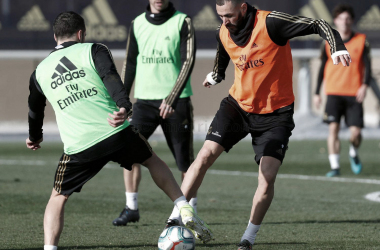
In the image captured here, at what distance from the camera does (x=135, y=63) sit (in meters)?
7.42

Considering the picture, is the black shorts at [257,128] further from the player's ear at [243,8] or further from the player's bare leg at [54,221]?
the player's bare leg at [54,221]

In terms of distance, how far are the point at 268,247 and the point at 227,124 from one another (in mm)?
1073

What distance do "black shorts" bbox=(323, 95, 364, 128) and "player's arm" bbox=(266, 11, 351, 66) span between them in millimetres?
5758

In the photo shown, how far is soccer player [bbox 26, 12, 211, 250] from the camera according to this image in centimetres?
491

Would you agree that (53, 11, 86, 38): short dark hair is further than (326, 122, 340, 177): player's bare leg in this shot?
No

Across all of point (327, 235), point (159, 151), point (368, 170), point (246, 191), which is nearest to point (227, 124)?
point (327, 235)

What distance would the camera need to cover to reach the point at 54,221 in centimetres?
493

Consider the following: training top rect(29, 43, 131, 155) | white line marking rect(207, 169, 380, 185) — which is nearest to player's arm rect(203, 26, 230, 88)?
training top rect(29, 43, 131, 155)

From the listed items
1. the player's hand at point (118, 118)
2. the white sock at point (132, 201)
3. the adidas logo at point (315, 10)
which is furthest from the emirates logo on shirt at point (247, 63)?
the adidas logo at point (315, 10)

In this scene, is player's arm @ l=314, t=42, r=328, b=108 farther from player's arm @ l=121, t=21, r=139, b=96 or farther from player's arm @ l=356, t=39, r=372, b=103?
player's arm @ l=121, t=21, r=139, b=96

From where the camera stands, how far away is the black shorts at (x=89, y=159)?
498 cm

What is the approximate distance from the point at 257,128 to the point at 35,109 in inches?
72.4

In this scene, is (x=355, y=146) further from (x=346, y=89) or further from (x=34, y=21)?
(x=34, y=21)

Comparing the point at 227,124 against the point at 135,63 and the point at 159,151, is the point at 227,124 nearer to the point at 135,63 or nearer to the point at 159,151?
the point at 135,63
